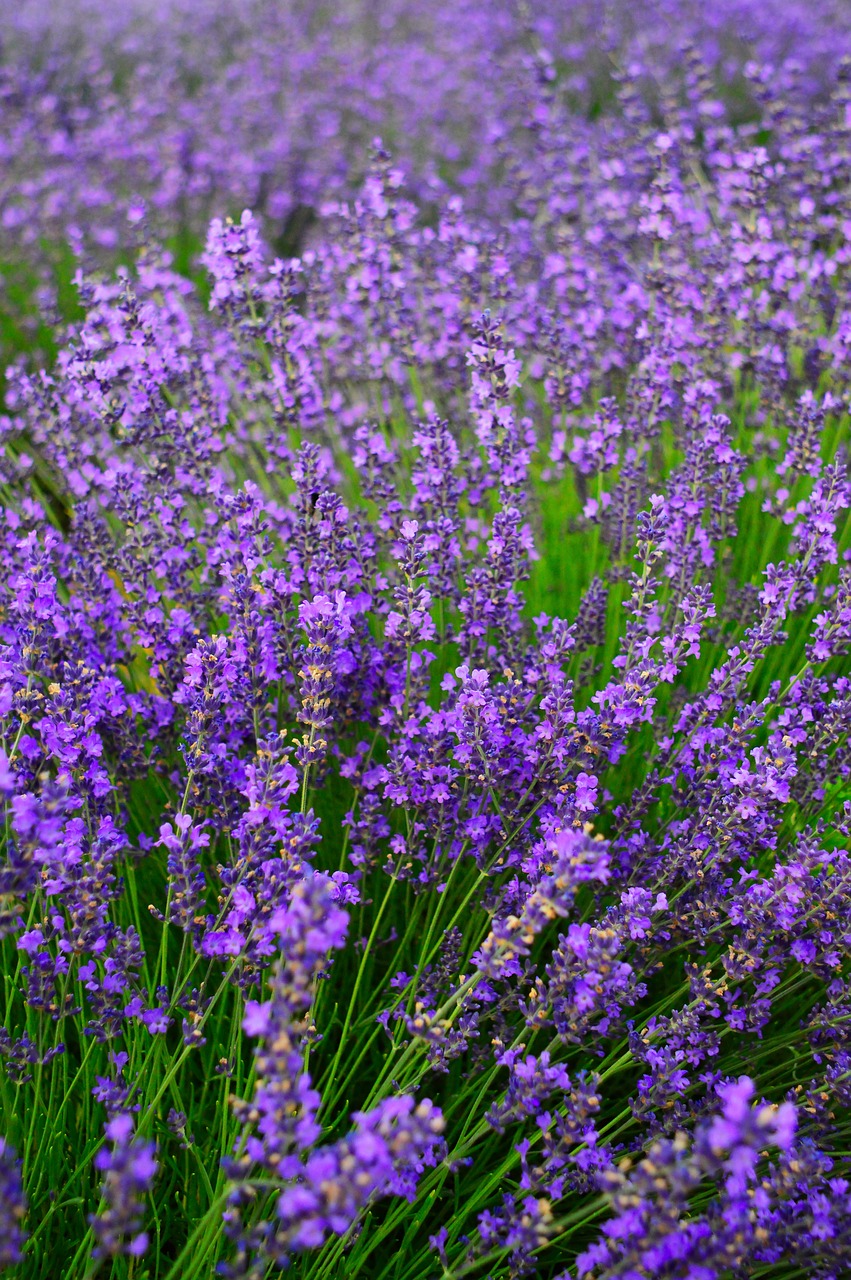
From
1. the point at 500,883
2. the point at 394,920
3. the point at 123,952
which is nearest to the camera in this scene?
the point at 123,952

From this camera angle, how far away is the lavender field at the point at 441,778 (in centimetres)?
149

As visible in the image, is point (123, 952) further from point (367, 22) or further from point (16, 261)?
point (367, 22)

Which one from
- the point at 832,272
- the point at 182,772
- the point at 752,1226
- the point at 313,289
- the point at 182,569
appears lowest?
the point at 182,772

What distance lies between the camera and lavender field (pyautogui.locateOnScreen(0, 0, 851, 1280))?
1486 millimetres

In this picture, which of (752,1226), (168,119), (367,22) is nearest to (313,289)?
(752,1226)

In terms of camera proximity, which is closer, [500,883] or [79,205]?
[500,883]

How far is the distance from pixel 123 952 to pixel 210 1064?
48 centimetres

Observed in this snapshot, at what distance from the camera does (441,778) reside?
1916 millimetres

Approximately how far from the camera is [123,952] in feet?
5.46

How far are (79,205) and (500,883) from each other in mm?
6269

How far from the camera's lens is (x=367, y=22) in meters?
10.4

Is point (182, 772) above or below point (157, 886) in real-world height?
above

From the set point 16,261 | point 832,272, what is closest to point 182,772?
point 832,272

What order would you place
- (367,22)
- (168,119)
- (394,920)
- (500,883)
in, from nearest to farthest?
(500,883) < (394,920) < (168,119) < (367,22)
